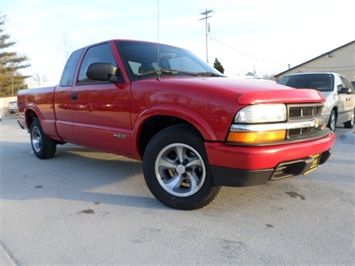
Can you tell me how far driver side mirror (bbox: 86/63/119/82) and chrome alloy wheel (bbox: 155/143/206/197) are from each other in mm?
1131

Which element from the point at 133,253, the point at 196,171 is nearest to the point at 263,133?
the point at 196,171

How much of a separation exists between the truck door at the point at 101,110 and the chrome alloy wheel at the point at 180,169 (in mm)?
613

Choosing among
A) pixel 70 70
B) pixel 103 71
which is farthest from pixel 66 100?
pixel 103 71

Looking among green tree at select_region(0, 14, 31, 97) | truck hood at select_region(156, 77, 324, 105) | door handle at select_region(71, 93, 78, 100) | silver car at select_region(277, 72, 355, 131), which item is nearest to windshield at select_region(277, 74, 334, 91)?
silver car at select_region(277, 72, 355, 131)

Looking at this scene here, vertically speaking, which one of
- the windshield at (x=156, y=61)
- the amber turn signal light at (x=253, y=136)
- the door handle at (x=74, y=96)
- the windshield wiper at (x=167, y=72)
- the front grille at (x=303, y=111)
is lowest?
the amber turn signal light at (x=253, y=136)

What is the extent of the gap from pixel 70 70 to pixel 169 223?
313 cm

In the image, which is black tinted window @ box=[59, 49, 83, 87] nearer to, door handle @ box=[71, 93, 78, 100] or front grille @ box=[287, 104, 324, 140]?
door handle @ box=[71, 93, 78, 100]

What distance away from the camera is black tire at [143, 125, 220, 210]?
287 cm

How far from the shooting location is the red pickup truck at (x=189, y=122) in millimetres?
2572

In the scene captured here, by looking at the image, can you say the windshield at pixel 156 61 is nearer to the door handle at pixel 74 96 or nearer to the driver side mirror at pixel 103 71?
the driver side mirror at pixel 103 71

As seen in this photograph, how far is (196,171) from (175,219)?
0.51 metres

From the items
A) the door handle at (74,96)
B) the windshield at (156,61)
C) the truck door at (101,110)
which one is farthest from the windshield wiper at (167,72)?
the door handle at (74,96)

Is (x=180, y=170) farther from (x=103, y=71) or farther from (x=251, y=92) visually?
(x=103, y=71)

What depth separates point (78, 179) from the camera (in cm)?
427
